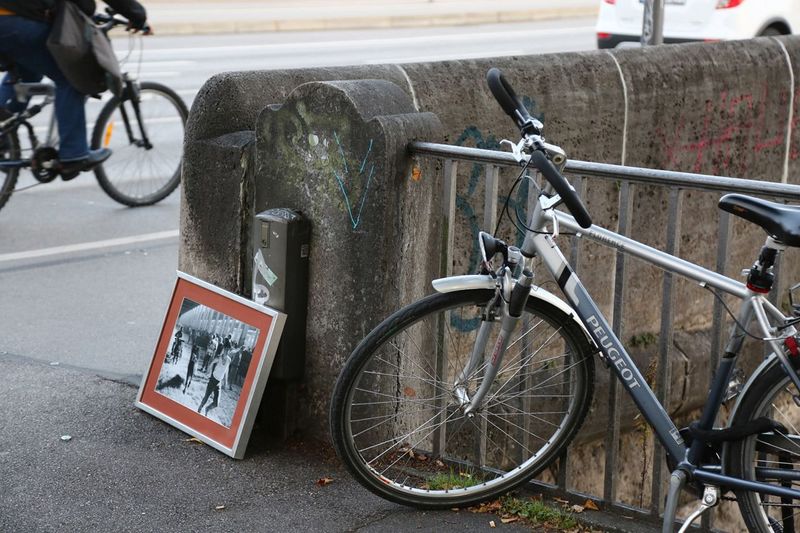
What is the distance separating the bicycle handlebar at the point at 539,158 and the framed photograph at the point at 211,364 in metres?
1.28

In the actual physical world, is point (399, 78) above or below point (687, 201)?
above

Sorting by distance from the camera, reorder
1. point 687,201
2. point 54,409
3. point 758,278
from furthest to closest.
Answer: point 687,201 < point 54,409 < point 758,278

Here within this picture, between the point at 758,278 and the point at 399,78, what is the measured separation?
2.25 meters

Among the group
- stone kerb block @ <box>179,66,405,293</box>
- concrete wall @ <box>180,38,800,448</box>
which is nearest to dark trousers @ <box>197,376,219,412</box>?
concrete wall @ <box>180,38,800,448</box>

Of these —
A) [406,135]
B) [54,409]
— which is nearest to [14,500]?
[54,409]

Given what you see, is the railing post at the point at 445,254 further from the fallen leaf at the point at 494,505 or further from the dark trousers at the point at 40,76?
the dark trousers at the point at 40,76

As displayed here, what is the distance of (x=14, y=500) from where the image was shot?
411cm

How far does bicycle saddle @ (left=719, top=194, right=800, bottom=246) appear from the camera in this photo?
3.26m

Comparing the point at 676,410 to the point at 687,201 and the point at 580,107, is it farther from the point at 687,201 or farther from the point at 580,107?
the point at 580,107

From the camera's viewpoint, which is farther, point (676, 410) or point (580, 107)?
point (676, 410)

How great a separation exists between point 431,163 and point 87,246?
433 cm

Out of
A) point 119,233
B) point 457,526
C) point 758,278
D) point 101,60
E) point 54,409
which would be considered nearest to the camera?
point 758,278

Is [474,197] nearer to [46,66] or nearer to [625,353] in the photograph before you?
[625,353]

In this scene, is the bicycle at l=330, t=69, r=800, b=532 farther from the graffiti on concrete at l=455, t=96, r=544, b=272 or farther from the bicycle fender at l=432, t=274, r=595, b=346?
the graffiti on concrete at l=455, t=96, r=544, b=272
